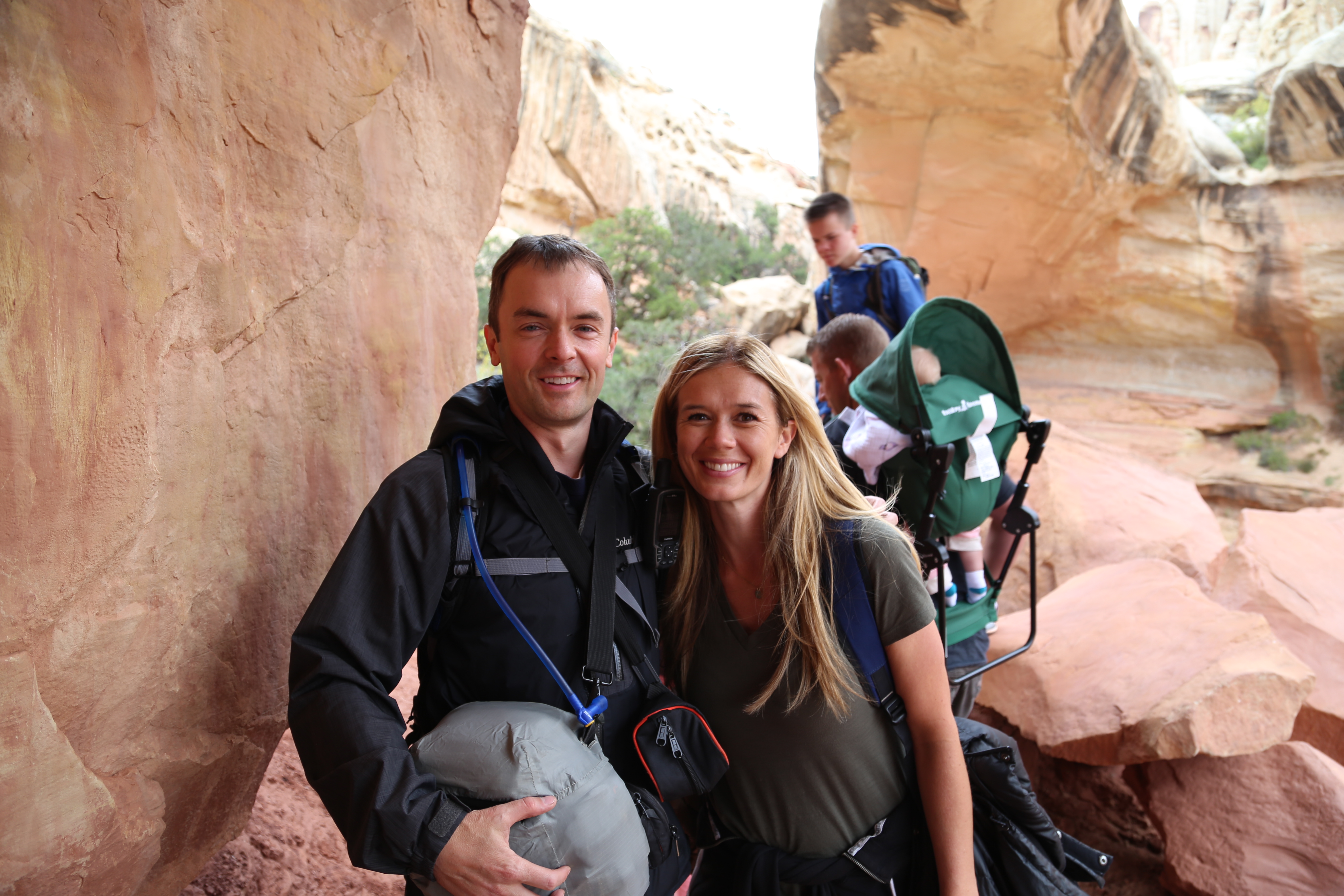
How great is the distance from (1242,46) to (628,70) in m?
20.4

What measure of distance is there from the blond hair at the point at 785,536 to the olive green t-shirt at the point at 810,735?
4 centimetres

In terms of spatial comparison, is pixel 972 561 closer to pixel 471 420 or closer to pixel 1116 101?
pixel 471 420

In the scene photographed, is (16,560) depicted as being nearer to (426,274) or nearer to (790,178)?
(426,274)

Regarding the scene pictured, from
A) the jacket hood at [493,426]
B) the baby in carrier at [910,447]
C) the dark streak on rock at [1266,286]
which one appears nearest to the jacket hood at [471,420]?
the jacket hood at [493,426]

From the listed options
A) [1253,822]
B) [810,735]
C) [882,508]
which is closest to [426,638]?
[810,735]

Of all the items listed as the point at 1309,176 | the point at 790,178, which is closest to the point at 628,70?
the point at 790,178

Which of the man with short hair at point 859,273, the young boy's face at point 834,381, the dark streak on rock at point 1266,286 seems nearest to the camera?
the young boy's face at point 834,381

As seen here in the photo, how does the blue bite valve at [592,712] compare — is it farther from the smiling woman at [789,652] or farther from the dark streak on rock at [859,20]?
the dark streak on rock at [859,20]

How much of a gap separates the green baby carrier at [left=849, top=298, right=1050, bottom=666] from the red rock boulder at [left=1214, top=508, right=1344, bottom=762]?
213cm

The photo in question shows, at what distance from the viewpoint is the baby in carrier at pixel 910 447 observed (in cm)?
266

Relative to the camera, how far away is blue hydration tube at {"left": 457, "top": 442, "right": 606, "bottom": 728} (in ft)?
4.90

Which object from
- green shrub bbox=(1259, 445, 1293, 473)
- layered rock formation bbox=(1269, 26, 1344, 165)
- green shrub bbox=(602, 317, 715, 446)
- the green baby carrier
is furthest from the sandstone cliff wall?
the green baby carrier

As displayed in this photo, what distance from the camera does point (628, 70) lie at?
28.2 meters

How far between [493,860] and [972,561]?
2.15 meters
